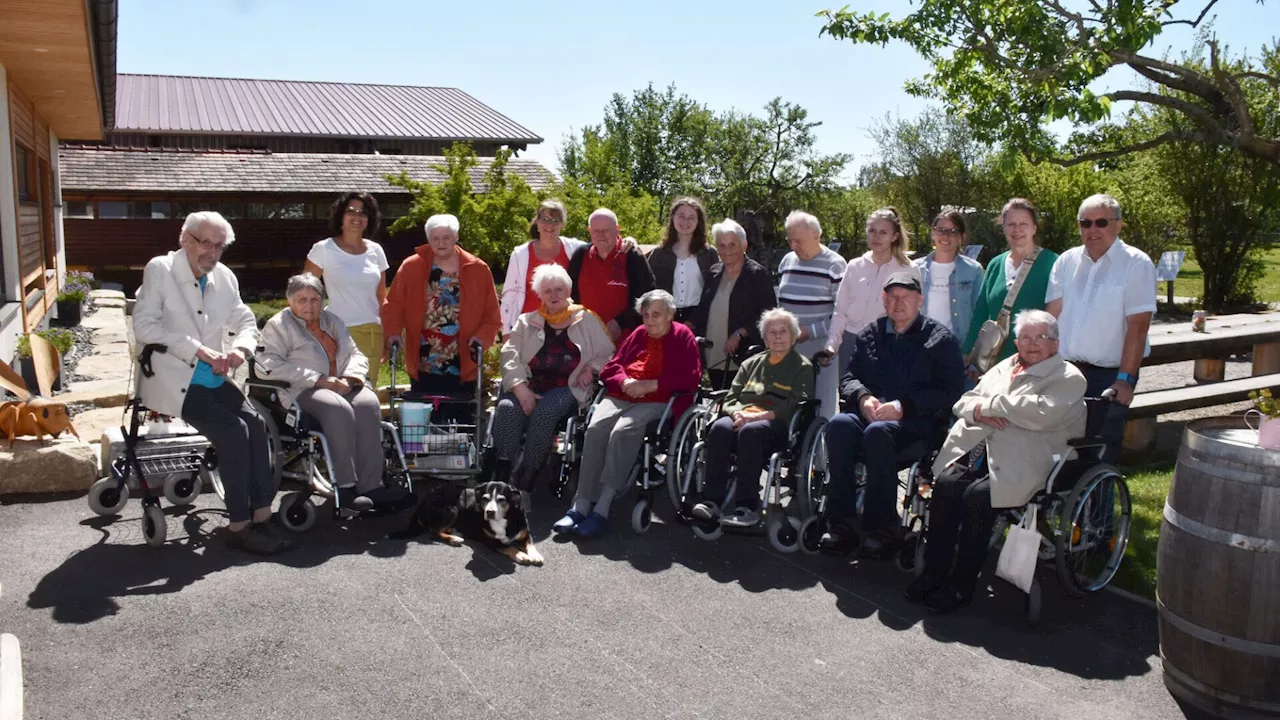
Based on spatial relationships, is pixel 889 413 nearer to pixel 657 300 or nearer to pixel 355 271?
pixel 657 300

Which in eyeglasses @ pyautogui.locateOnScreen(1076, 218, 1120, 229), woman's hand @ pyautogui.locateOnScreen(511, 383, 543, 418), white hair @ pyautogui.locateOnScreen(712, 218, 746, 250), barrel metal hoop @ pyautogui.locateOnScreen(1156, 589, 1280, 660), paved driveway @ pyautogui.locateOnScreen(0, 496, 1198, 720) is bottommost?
paved driveway @ pyautogui.locateOnScreen(0, 496, 1198, 720)

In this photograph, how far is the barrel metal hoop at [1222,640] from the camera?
3.43 meters

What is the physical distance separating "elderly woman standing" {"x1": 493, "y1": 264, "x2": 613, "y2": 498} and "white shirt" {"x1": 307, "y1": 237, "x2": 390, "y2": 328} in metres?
0.99

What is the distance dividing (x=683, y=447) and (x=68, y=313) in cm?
1074

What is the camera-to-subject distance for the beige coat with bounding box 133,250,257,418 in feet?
16.6

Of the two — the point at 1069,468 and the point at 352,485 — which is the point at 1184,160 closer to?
the point at 1069,468

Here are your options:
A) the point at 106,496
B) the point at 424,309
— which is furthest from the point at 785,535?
the point at 106,496

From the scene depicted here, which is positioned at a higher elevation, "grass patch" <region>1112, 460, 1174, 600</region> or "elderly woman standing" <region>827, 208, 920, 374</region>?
"elderly woman standing" <region>827, 208, 920, 374</region>

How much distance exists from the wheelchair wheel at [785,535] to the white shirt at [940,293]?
1586mm

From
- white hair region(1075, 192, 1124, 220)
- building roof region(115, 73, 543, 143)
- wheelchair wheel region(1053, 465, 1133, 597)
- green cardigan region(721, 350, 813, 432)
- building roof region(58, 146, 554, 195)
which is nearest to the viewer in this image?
wheelchair wheel region(1053, 465, 1133, 597)

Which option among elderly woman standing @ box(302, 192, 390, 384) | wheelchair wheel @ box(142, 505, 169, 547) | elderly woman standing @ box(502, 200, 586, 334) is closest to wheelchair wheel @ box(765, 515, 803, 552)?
elderly woman standing @ box(502, 200, 586, 334)

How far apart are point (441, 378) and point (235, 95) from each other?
122 ft

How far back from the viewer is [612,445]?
5.65 metres

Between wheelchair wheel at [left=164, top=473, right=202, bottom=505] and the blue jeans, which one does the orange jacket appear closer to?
wheelchair wheel at [left=164, top=473, right=202, bottom=505]
